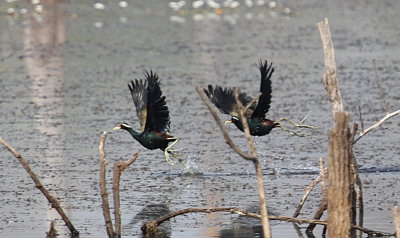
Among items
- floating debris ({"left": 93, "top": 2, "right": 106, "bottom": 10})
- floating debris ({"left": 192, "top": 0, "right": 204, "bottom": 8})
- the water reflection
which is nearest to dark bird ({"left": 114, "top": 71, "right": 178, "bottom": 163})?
the water reflection

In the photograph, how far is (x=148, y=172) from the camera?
1125cm

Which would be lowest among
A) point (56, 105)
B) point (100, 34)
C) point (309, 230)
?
point (309, 230)

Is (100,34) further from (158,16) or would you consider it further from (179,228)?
(179,228)

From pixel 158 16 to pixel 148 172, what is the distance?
18.5 meters

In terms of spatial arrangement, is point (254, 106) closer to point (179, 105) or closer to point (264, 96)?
point (264, 96)

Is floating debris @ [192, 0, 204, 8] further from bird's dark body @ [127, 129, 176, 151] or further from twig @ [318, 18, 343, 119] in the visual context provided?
twig @ [318, 18, 343, 119]

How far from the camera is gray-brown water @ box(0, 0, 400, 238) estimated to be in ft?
32.0

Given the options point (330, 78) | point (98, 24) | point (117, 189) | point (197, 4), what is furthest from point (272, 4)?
point (117, 189)

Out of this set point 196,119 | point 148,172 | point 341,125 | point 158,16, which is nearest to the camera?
point 341,125

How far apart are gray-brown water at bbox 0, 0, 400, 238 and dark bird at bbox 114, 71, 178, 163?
1.69 ft

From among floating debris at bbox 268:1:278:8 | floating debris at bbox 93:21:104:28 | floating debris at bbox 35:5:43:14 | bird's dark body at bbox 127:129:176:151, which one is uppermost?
floating debris at bbox 268:1:278:8

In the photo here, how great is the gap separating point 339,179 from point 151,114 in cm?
322

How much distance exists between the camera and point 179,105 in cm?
1536

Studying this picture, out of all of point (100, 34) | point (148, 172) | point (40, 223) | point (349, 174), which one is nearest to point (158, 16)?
point (100, 34)
